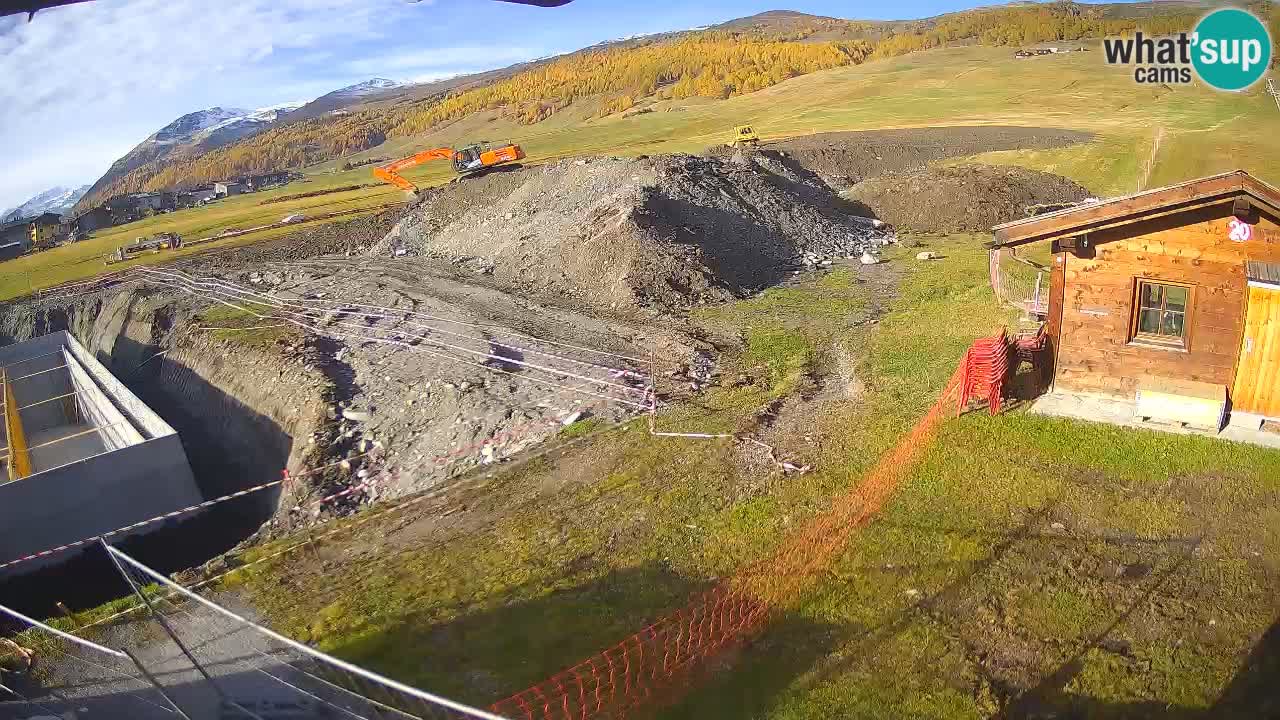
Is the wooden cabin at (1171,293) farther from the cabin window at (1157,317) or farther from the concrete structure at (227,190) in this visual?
the concrete structure at (227,190)

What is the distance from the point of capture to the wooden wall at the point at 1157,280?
11906 millimetres

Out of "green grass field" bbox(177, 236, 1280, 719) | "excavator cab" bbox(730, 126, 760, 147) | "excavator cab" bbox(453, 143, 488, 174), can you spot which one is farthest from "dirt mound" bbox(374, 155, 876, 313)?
"excavator cab" bbox(730, 126, 760, 147)

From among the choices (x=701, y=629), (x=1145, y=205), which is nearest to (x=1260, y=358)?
(x=1145, y=205)

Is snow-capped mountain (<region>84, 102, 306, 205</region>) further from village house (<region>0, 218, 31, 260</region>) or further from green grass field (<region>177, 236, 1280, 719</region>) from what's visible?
green grass field (<region>177, 236, 1280, 719</region>)

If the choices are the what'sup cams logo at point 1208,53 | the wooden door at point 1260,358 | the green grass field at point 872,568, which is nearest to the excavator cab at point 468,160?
the green grass field at point 872,568

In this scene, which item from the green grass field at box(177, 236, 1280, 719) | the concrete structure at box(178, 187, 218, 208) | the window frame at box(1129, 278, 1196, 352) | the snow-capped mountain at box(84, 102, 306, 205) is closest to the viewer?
the green grass field at box(177, 236, 1280, 719)

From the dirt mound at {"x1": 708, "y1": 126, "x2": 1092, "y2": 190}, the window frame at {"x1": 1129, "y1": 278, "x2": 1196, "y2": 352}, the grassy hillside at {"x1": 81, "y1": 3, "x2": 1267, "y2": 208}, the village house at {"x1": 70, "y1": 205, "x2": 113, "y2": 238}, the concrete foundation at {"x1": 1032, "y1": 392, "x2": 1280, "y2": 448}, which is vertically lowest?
the concrete foundation at {"x1": 1032, "y1": 392, "x2": 1280, "y2": 448}

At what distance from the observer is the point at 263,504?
1703 centimetres

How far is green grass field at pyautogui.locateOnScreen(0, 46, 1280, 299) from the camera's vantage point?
39156 mm

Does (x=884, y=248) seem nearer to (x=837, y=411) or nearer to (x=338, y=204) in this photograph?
(x=837, y=411)

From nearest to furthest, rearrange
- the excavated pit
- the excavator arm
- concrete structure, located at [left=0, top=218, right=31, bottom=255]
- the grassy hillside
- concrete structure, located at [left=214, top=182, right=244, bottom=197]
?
the excavated pit
the excavator arm
concrete structure, located at [left=0, top=218, right=31, bottom=255]
concrete structure, located at [left=214, top=182, right=244, bottom=197]
the grassy hillside

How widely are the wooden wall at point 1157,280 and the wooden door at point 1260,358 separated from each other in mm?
137

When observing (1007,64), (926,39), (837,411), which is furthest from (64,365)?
(926,39)

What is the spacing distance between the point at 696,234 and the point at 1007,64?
58.2m
